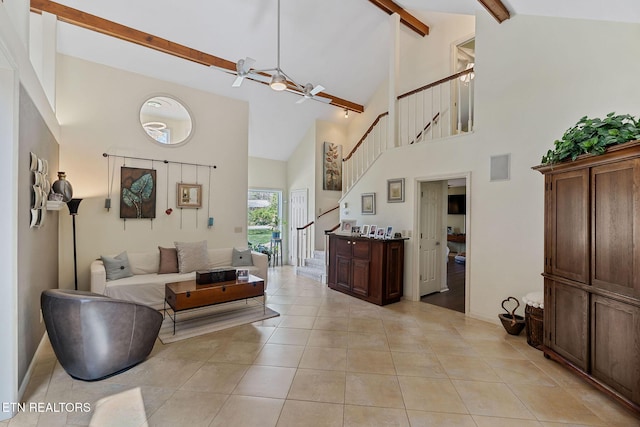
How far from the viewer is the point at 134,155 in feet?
15.7

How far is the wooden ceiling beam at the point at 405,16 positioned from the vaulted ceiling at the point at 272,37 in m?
0.06

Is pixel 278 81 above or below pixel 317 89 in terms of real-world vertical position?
below

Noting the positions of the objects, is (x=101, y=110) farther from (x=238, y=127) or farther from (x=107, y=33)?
(x=238, y=127)

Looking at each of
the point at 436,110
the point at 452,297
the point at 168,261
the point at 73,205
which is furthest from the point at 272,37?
the point at 452,297

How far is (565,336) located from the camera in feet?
8.66

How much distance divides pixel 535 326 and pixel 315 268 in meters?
4.29

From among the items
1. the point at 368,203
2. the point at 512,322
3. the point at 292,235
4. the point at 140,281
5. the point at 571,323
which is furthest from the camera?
the point at 292,235

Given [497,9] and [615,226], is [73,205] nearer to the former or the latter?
[615,226]

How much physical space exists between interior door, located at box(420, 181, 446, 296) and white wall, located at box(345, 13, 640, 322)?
70 centimetres

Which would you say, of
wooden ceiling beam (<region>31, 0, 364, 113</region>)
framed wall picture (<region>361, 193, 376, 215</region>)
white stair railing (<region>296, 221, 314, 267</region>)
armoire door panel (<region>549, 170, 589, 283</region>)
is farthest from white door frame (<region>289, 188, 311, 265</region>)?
armoire door panel (<region>549, 170, 589, 283</region>)

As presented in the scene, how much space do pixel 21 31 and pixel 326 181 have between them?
18.8ft

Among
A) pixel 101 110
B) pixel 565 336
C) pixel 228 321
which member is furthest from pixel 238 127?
pixel 565 336

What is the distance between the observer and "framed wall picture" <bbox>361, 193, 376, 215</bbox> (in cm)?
556

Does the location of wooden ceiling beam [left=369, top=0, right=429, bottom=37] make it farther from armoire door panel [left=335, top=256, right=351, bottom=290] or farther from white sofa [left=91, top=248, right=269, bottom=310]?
white sofa [left=91, top=248, right=269, bottom=310]
